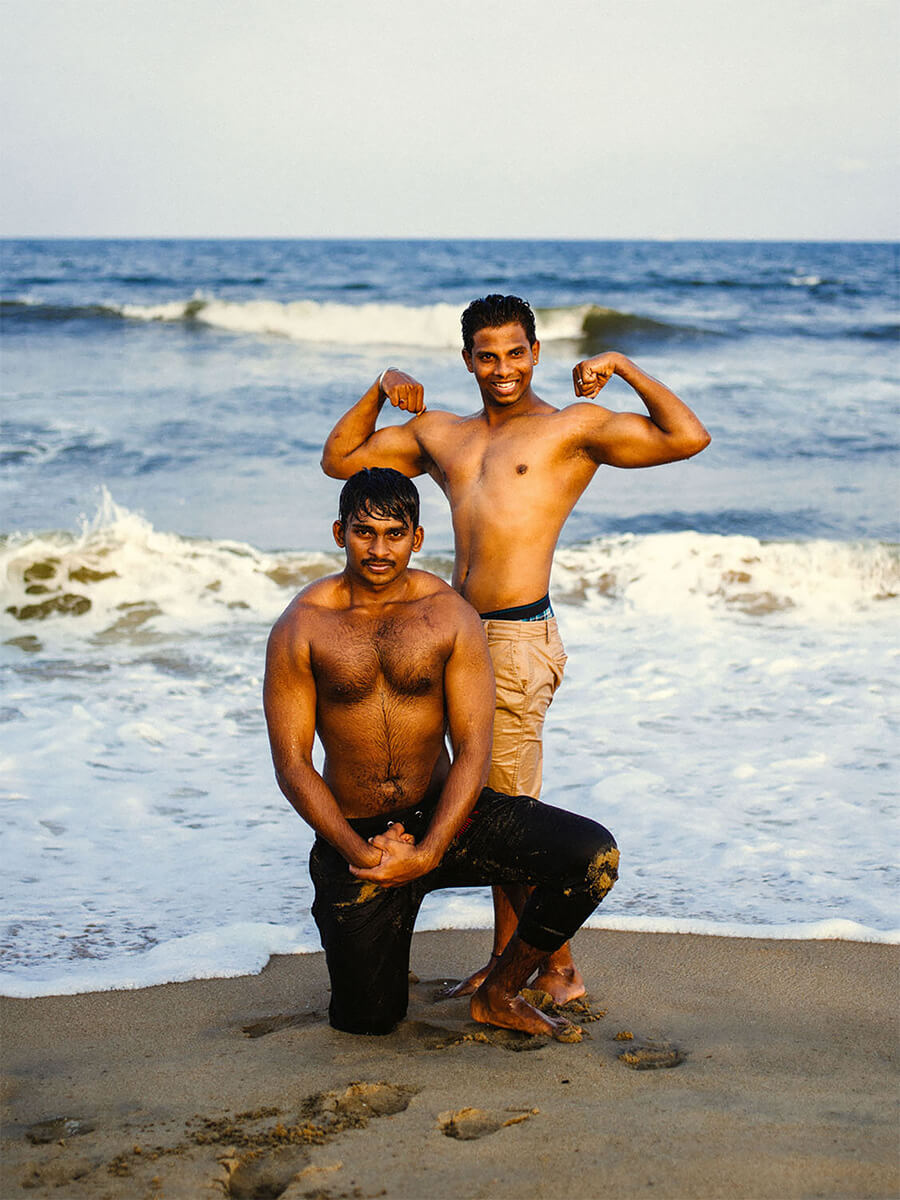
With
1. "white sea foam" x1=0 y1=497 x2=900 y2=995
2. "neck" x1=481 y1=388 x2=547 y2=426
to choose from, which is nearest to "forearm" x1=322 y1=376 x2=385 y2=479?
"neck" x1=481 y1=388 x2=547 y2=426

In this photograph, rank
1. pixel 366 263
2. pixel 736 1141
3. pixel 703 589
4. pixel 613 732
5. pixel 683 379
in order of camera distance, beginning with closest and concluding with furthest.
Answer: pixel 736 1141
pixel 613 732
pixel 703 589
pixel 683 379
pixel 366 263

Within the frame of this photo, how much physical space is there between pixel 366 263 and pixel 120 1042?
40241 mm

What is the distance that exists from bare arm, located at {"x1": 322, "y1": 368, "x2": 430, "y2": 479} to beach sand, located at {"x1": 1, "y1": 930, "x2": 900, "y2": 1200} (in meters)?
1.52

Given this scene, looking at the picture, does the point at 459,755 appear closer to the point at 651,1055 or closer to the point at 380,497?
the point at 380,497

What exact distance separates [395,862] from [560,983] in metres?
0.74

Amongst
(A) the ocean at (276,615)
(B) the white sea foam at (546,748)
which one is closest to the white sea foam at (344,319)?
(A) the ocean at (276,615)

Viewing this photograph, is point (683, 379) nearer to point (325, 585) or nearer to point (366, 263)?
point (325, 585)

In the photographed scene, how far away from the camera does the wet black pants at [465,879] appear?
3.13m

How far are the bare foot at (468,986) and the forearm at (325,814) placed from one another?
674mm

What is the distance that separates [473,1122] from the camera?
2680mm

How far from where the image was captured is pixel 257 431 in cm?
1391

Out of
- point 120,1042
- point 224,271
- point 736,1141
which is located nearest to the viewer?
point 736,1141

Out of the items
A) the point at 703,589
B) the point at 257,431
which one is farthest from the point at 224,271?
the point at 703,589

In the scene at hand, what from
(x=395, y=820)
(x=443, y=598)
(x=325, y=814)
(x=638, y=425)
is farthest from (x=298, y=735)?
(x=638, y=425)
